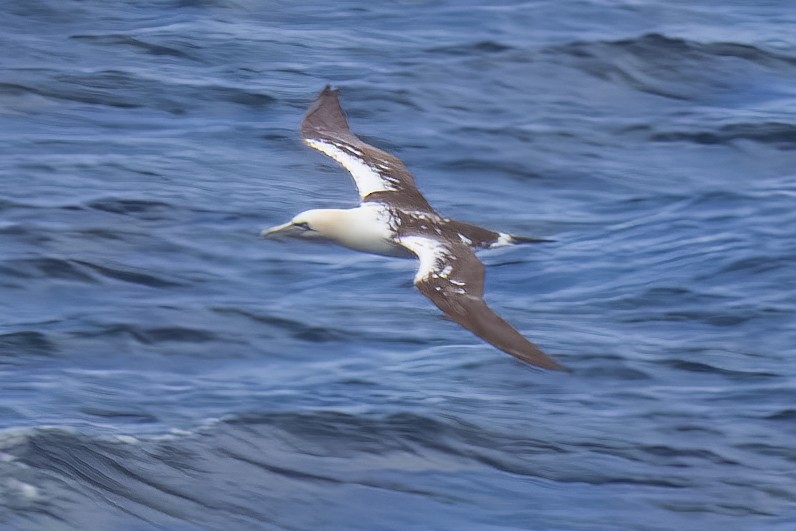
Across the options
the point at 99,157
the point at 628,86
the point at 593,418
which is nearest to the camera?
the point at 593,418

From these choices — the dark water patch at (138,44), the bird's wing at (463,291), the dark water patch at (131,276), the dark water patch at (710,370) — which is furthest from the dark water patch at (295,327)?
the dark water patch at (138,44)

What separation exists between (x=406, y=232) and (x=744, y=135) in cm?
520

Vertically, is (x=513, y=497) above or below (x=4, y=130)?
below

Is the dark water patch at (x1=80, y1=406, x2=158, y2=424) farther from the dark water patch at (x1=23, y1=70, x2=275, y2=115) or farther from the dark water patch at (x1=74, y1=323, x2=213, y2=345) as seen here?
the dark water patch at (x1=23, y1=70, x2=275, y2=115)

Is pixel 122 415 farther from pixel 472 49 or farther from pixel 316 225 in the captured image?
pixel 472 49

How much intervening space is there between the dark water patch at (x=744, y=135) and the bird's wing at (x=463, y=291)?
4850 millimetres

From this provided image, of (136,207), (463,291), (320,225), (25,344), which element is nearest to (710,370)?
(463,291)

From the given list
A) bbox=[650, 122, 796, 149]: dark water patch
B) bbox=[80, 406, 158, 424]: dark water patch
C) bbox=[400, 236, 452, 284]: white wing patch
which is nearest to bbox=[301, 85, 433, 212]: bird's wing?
bbox=[400, 236, 452, 284]: white wing patch

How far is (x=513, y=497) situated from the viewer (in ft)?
26.0

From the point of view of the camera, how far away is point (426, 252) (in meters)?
8.32

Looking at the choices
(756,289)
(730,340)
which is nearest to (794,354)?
(730,340)

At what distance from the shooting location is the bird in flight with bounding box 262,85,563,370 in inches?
290

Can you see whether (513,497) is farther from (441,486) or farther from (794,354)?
(794,354)

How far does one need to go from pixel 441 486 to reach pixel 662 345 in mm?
2080
